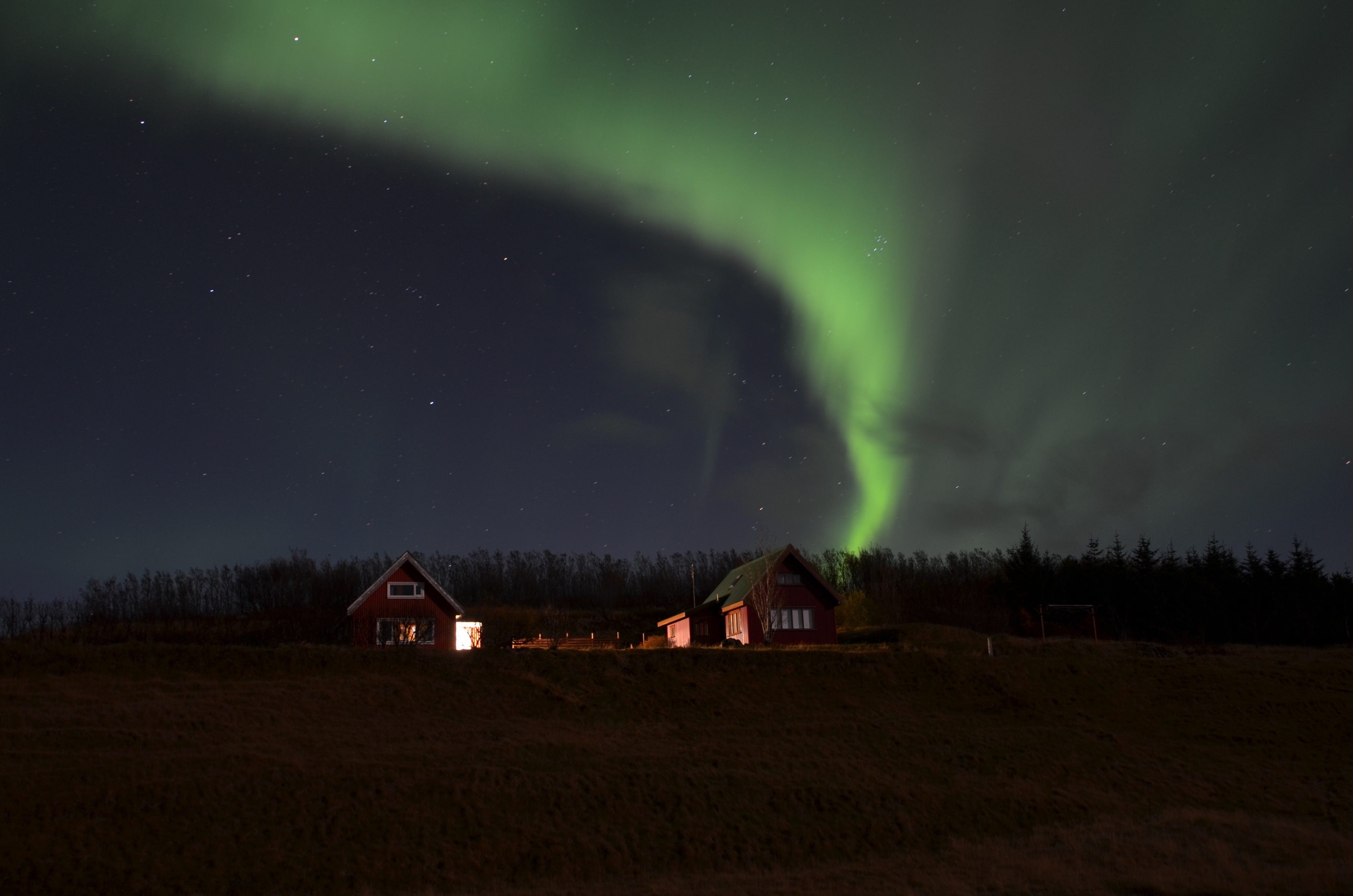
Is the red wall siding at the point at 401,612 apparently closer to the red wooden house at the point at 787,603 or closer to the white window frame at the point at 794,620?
the red wooden house at the point at 787,603

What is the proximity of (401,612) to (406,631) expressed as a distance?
1.14 m

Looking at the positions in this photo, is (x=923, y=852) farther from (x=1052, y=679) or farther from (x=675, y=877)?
(x=1052, y=679)

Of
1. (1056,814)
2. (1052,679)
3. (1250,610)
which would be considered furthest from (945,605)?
(1056,814)

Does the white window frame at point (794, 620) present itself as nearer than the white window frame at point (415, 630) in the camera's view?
No

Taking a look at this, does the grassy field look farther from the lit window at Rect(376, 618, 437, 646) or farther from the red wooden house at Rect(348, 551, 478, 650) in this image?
the lit window at Rect(376, 618, 437, 646)

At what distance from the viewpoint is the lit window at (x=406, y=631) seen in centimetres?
4762

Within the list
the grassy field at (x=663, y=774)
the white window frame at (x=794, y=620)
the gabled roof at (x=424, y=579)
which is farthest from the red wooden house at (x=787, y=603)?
the gabled roof at (x=424, y=579)

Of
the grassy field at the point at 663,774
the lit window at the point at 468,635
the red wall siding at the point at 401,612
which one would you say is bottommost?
the grassy field at the point at 663,774

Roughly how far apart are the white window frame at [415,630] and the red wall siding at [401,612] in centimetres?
7

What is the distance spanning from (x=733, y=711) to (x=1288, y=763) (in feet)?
66.3

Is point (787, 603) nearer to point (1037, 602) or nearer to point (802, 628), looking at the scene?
point (802, 628)

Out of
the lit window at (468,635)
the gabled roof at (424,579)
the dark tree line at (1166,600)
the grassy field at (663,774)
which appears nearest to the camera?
the grassy field at (663,774)

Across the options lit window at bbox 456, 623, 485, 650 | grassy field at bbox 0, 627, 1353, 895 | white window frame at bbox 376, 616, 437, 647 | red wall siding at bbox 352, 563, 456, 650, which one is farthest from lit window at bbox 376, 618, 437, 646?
grassy field at bbox 0, 627, 1353, 895

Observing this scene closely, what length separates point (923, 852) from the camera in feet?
75.7
